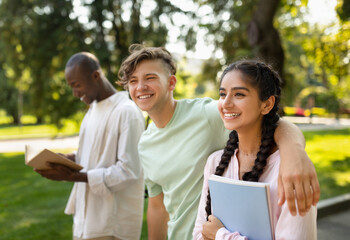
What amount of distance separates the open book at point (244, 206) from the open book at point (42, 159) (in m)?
1.52

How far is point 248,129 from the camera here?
1.80m

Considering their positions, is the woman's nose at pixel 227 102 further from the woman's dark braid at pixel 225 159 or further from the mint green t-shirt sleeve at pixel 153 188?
the mint green t-shirt sleeve at pixel 153 188

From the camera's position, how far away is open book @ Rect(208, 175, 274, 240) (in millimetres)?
1486

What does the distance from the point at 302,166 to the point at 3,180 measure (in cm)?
970

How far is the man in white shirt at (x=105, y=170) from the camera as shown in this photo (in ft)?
9.51

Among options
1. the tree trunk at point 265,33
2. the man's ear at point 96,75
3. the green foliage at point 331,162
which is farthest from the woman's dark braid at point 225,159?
the green foliage at point 331,162

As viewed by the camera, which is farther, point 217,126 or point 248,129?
point 217,126

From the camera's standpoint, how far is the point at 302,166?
1.44 metres

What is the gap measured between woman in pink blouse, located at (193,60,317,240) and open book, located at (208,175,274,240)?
4cm

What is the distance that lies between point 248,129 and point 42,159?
5.71ft

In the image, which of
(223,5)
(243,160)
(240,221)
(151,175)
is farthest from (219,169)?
(223,5)

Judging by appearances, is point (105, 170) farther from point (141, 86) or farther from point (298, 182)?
point (298, 182)

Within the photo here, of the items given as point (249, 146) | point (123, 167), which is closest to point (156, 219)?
point (123, 167)

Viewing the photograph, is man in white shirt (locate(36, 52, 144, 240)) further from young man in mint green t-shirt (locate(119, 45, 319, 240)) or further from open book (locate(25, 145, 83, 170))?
young man in mint green t-shirt (locate(119, 45, 319, 240))
